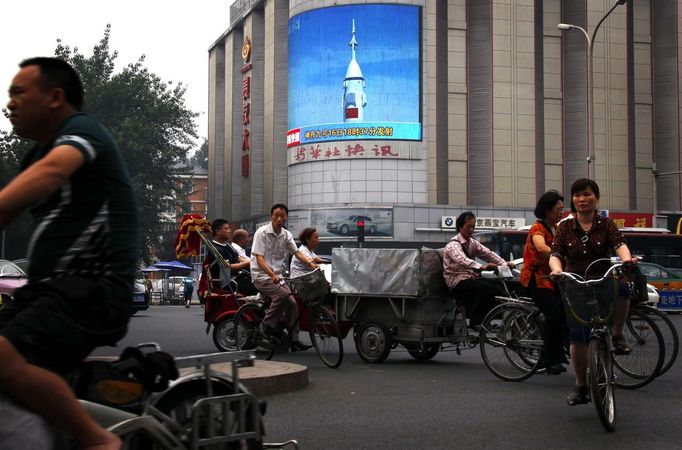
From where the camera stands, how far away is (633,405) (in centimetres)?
751

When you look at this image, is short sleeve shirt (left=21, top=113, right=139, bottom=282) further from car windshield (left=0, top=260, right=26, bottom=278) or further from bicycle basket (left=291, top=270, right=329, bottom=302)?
car windshield (left=0, top=260, right=26, bottom=278)

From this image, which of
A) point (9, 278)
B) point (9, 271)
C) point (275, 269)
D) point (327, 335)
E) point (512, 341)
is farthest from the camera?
point (9, 271)

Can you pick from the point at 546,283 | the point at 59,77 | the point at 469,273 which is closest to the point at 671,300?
the point at 469,273

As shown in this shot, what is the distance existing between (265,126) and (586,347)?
57.9 metres

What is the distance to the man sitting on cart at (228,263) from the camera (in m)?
12.5

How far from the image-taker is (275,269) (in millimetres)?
11117

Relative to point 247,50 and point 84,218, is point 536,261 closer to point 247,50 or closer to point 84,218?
point 84,218

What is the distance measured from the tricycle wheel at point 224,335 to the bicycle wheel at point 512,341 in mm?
3620

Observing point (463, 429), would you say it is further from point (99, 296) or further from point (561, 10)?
point (561, 10)

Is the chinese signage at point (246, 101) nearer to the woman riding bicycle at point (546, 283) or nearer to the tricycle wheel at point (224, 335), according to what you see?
the tricycle wheel at point (224, 335)

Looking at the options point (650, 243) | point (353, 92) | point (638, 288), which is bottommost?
point (638, 288)

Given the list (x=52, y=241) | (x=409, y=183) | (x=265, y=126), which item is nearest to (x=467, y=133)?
(x=409, y=183)

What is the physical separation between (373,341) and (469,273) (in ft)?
5.09

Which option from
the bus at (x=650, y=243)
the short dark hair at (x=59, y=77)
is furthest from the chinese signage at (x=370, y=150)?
the short dark hair at (x=59, y=77)
